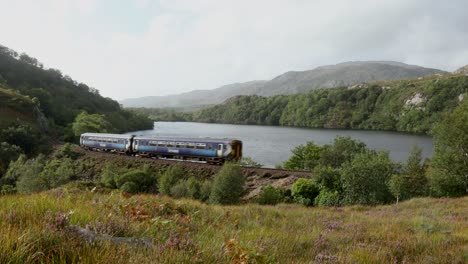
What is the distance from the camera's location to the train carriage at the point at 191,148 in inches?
1361

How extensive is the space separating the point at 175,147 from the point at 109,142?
47.0ft

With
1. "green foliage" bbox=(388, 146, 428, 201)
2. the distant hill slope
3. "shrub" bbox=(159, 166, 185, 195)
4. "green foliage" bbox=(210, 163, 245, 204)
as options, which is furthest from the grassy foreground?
the distant hill slope

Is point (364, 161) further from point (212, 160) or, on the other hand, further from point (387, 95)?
point (387, 95)

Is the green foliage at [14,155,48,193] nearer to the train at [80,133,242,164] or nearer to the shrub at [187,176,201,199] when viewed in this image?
the train at [80,133,242,164]

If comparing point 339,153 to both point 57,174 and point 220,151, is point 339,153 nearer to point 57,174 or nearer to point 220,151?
point 220,151

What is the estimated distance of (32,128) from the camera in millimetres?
64688

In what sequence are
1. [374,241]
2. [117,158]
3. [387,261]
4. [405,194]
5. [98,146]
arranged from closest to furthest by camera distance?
[387,261] < [374,241] < [405,194] < [117,158] < [98,146]

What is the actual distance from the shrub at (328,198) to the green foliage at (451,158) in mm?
9116

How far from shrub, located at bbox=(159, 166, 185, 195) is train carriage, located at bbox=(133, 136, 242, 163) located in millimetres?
2520

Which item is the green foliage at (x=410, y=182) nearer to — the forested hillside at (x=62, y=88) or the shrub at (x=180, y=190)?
the shrub at (x=180, y=190)

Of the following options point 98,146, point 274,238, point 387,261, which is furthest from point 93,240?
point 98,146

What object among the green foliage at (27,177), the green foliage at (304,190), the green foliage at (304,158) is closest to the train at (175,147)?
the green foliage at (304,190)

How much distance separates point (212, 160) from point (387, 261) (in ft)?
104

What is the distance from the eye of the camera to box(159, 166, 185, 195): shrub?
34.5 meters
